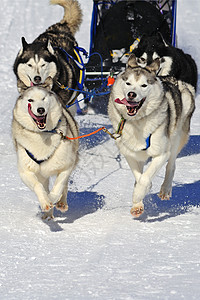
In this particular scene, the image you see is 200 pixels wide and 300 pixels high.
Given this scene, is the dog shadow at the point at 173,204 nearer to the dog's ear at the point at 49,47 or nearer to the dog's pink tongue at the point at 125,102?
the dog's pink tongue at the point at 125,102

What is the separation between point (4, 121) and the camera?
24.6ft

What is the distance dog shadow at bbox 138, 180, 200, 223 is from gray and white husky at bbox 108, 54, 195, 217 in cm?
32

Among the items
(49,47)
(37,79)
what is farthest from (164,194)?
(49,47)

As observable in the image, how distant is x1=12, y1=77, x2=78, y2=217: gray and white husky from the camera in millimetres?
3844

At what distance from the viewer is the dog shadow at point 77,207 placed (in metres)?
4.18

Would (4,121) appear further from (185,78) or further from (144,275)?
(144,275)

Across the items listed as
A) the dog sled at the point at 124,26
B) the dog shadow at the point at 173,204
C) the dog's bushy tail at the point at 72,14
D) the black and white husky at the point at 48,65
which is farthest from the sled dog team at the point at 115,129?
the dog sled at the point at 124,26

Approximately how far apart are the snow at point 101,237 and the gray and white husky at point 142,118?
1.13ft

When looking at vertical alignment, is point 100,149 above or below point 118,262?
below

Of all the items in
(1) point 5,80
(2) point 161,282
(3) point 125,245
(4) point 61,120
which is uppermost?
(4) point 61,120

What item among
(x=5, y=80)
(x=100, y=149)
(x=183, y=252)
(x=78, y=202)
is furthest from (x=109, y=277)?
(x=5, y=80)

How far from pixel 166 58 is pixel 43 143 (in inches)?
82.0

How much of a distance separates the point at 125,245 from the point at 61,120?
3.26 ft

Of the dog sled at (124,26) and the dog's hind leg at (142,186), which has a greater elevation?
the dog sled at (124,26)
